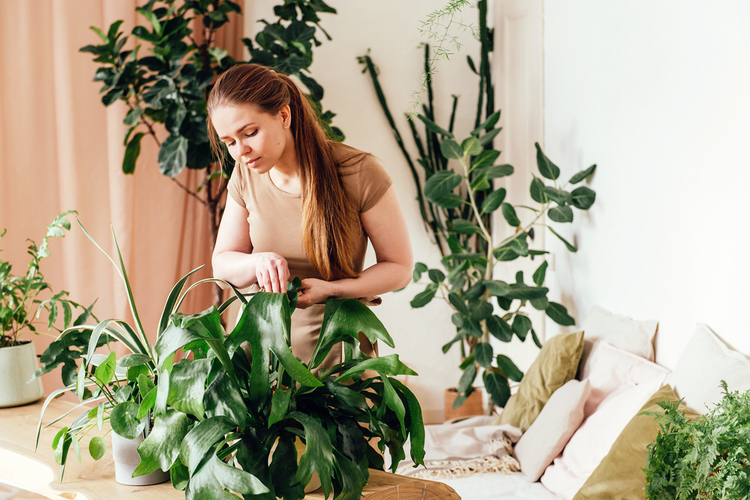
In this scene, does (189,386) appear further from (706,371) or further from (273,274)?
(706,371)

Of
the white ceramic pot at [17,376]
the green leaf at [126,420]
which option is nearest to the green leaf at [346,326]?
the green leaf at [126,420]

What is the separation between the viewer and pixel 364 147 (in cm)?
355

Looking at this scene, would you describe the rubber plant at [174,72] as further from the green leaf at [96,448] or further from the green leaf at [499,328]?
the green leaf at [96,448]

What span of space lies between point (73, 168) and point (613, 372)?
2.32 metres

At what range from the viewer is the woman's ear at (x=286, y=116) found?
1.19 m

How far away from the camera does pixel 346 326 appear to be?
81cm

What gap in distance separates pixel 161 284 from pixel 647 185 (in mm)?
2210

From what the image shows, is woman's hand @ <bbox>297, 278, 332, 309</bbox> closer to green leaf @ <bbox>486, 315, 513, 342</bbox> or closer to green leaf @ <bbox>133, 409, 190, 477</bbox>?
green leaf @ <bbox>133, 409, 190, 477</bbox>

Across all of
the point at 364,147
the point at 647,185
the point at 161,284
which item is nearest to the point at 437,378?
the point at 364,147

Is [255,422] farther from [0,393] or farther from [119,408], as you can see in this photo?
[0,393]

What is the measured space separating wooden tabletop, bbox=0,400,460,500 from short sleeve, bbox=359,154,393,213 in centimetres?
55

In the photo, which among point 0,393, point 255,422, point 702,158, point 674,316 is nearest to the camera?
point 255,422

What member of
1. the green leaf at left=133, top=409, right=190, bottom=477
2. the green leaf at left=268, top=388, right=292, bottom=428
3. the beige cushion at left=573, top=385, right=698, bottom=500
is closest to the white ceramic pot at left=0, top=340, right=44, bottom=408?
the green leaf at left=133, top=409, right=190, bottom=477

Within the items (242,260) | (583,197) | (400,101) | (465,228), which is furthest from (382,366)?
(400,101)
